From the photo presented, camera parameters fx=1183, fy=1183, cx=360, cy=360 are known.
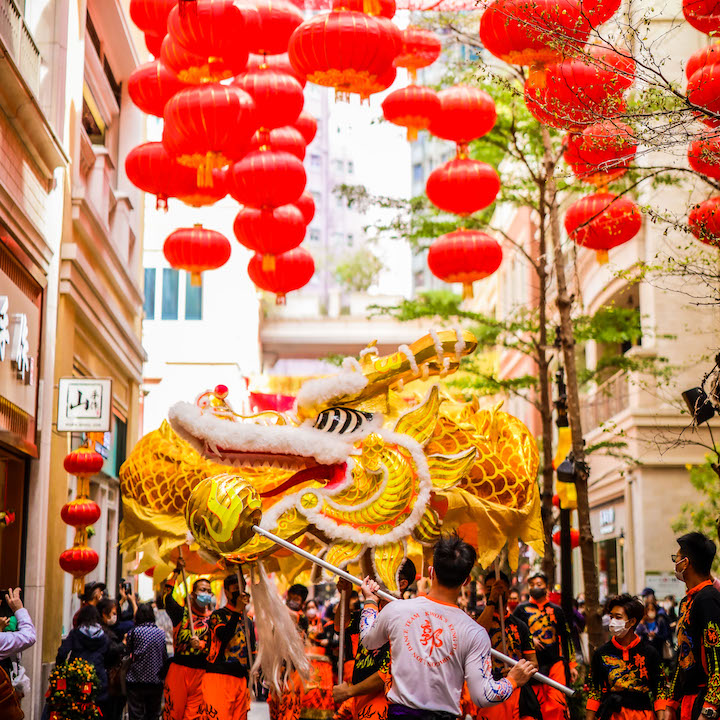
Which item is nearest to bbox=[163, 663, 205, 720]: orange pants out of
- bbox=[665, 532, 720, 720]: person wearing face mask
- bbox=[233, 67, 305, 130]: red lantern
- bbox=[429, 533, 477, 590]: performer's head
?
bbox=[665, 532, 720, 720]: person wearing face mask

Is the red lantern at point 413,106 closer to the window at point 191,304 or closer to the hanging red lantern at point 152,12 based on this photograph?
the hanging red lantern at point 152,12

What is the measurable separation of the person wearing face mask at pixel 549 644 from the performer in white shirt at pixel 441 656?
4684 mm

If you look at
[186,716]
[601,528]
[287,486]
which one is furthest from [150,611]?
[601,528]

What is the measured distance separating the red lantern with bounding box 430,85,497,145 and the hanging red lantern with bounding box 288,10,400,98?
5.72 ft

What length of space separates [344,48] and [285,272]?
3.54 m

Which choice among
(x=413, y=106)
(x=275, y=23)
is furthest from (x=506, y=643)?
(x=275, y=23)

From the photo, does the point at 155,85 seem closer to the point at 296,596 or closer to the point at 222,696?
the point at 296,596

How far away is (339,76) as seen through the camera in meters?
10.6

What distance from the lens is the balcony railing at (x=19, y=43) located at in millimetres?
11617

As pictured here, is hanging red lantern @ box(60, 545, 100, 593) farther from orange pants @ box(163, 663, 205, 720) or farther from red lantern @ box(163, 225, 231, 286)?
red lantern @ box(163, 225, 231, 286)

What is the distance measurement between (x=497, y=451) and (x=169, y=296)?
2716cm

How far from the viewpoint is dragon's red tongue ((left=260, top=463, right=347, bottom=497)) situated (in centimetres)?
791

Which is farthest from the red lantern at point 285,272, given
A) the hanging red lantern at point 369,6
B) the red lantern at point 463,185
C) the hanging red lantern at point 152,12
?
the hanging red lantern at point 369,6

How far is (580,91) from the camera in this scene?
8375 millimetres
